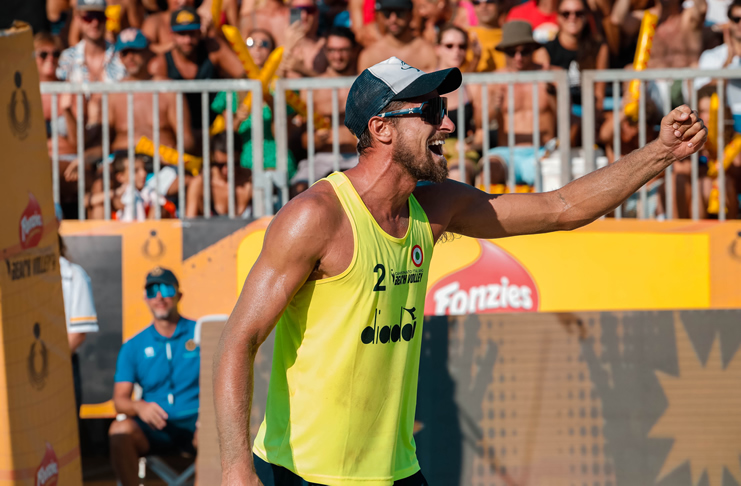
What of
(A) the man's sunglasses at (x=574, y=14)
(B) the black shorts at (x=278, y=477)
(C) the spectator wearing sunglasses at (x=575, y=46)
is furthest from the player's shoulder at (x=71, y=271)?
(A) the man's sunglasses at (x=574, y=14)

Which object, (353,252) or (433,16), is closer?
(353,252)

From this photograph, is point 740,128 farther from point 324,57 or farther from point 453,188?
point 453,188

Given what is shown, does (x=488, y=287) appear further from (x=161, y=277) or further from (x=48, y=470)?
(x=48, y=470)

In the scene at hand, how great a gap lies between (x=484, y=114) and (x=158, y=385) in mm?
2983

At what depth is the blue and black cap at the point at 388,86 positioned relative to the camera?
260 centimetres

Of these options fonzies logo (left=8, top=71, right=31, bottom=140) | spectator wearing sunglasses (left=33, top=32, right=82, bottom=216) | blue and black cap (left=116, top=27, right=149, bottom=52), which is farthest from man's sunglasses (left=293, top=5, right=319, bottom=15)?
fonzies logo (left=8, top=71, right=31, bottom=140)

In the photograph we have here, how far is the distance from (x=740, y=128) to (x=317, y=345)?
4899 millimetres

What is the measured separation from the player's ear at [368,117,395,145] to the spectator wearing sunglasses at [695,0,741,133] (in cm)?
429

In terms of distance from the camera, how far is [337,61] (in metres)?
7.21

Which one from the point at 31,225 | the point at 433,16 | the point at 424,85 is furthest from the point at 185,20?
the point at 424,85

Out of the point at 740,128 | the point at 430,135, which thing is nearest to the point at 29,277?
the point at 430,135

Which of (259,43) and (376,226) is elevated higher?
(259,43)

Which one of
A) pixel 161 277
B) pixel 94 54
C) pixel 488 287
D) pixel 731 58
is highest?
pixel 94 54

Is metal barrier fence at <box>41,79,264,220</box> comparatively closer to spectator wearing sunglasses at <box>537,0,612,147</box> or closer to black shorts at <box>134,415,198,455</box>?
black shorts at <box>134,415,198,455</box>
